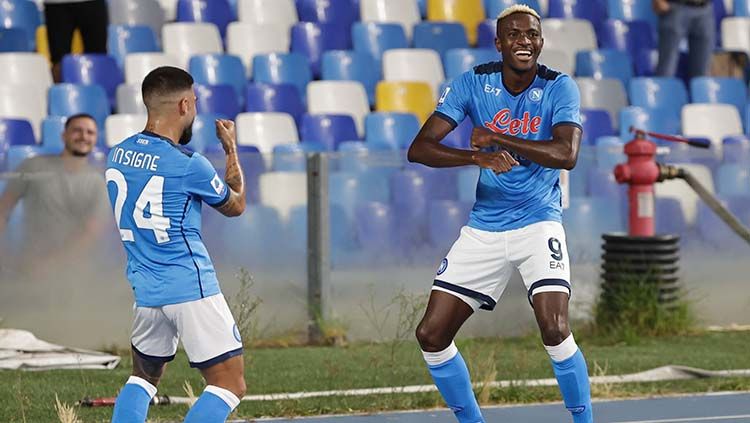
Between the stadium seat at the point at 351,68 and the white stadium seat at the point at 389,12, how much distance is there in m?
0.94

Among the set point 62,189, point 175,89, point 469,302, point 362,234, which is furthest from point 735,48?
point 175,89

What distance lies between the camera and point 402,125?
15.3 meters

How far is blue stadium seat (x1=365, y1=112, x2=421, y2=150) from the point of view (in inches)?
600

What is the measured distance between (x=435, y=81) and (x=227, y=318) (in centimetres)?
970

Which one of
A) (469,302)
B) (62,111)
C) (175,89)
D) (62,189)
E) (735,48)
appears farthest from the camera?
(735,48)

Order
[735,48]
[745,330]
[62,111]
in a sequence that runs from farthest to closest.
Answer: [735,48] → [62,111] → [745,330]

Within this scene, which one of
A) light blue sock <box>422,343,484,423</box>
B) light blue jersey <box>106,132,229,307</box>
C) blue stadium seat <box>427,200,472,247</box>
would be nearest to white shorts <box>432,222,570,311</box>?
light blue sock <box>422,343,484,423</box>

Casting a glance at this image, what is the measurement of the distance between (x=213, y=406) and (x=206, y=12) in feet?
34.0

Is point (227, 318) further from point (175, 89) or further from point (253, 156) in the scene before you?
point (253, 156)

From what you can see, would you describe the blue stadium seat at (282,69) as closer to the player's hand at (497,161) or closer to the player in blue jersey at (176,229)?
the player's hand at (497,161)

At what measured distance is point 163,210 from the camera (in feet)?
22.8

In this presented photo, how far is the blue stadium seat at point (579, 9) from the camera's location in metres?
18.1

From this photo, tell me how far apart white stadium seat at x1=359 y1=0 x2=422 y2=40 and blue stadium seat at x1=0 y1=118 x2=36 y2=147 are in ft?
16.0

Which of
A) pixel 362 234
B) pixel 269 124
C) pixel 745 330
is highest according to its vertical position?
pixel 269 124
